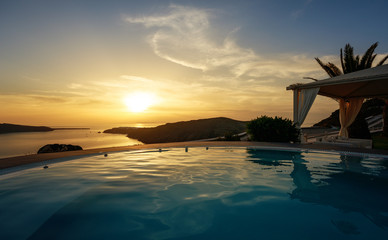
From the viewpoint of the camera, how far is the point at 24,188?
182 inches

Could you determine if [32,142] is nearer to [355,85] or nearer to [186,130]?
[186,130]

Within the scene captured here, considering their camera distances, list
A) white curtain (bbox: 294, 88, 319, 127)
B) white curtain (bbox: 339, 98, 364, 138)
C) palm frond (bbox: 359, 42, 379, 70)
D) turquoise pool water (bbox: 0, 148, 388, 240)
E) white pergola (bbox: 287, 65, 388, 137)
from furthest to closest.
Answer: palm frond (bbox: 359, 42, 379, 70) < white curtain (bbox: 339, 98, 364, 138) < white curtain (bbox: 294, 88, 319, 127) < white pergola (bbox: 287, 65, 388, 137) < turquoise pool water (bbox: 0, 148, 388, 240)

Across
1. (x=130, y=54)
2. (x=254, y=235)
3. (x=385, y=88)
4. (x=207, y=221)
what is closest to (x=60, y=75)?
(x=130, y=54)

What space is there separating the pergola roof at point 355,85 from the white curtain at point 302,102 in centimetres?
29

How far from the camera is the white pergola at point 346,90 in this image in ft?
29.2

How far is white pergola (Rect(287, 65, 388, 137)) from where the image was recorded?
889 cm

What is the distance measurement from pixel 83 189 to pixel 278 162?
643 cm

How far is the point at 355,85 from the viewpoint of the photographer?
10.9 metres

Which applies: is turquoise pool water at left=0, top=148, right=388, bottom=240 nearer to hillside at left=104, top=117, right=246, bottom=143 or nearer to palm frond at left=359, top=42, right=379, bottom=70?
palm frond at left=359, top=42, right=379, bottom=70

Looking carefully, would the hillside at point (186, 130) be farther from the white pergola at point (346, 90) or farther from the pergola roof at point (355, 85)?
the pergola roof at point (355, 85)

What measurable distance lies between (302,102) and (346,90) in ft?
12.9

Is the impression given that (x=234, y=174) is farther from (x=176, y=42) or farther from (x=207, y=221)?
(x=176, y=42)

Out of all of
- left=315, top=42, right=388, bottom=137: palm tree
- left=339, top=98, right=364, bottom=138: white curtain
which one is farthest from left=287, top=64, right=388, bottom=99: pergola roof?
left=315, top=42, right=388, bottom=137: palm tree

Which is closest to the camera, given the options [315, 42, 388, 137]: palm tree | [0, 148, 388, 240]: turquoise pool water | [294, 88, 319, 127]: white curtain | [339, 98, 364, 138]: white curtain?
[0, 148, 388, 240]: turquoise pool water
